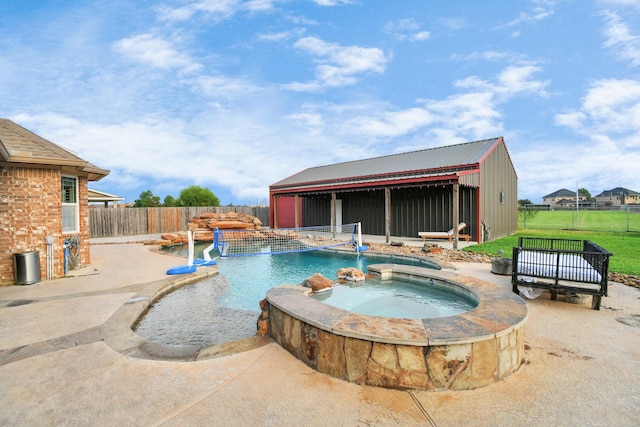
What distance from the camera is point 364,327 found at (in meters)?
2.90

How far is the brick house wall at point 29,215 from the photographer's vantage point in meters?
6.66

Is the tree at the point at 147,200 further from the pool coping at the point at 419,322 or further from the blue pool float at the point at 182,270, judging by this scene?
the pool coping at the point at 419,322

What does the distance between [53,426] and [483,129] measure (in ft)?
78.2

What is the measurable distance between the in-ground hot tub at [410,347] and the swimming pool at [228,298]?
1678 mm

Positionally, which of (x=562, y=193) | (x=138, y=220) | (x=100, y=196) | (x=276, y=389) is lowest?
(x=276, y=389)

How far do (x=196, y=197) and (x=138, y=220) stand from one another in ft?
45.2

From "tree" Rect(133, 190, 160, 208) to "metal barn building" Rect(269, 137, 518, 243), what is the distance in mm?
19036

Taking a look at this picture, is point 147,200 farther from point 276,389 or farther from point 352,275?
point 276,389

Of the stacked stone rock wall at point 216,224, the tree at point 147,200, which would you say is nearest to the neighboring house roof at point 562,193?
the stacked stone rock wall at point 216,224

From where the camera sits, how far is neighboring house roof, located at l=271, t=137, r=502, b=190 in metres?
15.0

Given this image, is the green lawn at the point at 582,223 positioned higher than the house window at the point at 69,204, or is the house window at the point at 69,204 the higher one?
the house window at the point at 69,204

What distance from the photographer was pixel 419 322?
3107 mm

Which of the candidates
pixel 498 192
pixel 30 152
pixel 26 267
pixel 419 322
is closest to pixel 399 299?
pixel 419 322

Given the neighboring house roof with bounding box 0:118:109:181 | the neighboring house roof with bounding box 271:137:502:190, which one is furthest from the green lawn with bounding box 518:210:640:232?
the neighboring house roof with bounding box 0:118:109:181
